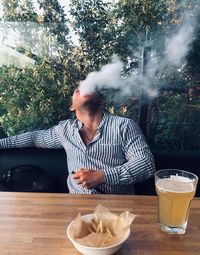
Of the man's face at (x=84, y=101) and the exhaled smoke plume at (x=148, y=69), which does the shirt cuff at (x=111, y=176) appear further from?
the exhaled smoke plume at (x=148, y=69)

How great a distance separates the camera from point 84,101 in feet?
7.59

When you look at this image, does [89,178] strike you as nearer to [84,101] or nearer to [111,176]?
[111,176]

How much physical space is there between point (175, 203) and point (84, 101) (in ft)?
4.25

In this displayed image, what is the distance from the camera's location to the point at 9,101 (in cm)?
251

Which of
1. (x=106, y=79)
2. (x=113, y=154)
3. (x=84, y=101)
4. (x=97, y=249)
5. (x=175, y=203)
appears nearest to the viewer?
(x=97, y=249)

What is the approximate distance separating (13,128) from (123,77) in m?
0.90

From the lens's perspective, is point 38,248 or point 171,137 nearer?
point 38,248

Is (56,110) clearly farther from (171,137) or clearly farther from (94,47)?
(171,137)

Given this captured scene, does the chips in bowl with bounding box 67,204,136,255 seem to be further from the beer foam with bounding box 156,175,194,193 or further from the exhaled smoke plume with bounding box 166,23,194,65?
the exhaled smoke plume with bounding box 166,23,194,65

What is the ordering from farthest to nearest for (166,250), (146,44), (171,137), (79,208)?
(171,137), (146,44), (79,208), (166,250)

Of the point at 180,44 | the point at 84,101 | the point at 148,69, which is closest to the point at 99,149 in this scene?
the point at 84,101

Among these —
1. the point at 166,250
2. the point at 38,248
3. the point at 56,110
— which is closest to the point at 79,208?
the point at 38,248

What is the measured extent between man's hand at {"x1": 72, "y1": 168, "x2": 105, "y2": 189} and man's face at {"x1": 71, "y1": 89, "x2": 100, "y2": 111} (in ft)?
1.91

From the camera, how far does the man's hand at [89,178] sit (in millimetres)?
1691
